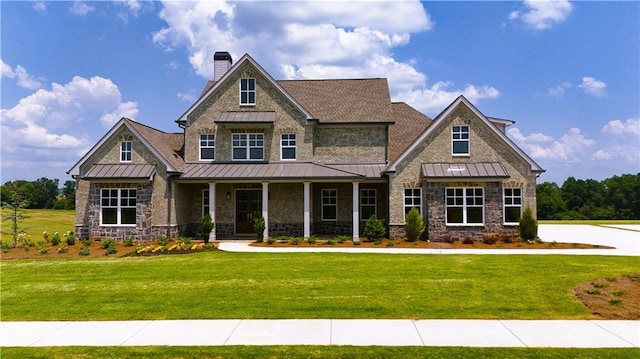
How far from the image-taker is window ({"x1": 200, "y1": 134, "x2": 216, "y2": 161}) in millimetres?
25281

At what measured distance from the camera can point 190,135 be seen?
25281 millimetres

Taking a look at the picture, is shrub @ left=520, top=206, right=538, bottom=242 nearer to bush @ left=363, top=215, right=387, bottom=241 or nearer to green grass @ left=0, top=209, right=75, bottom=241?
bush @ left=363, top=215, right=387, bottom=241

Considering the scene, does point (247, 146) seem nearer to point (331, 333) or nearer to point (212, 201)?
point (212, 201)

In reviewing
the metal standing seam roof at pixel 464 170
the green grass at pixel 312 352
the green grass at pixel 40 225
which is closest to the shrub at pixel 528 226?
the metal standing seam roof at pixel 464 170

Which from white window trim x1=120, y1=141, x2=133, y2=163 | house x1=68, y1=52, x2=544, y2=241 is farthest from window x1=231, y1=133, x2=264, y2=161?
white window trim x1=120, y1=141, x2=133, y2=163

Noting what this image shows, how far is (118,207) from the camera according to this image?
76.6 ft

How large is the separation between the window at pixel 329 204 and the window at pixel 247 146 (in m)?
4.30

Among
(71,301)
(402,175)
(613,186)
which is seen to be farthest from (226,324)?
(613,186)

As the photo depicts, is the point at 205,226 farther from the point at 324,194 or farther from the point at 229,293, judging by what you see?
the point at 229,293

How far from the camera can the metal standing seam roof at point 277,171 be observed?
22828 millimetres

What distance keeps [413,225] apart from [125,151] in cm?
1538

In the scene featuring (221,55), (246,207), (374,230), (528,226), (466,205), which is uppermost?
(221,55)

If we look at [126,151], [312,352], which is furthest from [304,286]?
[126,151]

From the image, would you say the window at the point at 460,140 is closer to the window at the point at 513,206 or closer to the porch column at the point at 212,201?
the window at the point at 513,206
